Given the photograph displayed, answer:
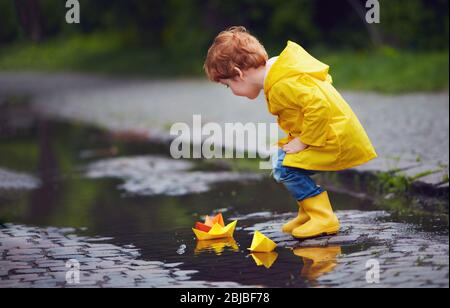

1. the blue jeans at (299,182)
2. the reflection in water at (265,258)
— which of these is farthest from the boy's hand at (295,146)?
the reflection in water at (265,258)

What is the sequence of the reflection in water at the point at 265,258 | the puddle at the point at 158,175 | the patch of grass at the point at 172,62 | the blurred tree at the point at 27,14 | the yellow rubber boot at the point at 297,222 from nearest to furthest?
the reflection in water at the point at 265,258 < the yellow rubber boot at the point at 297,222 < the puddle at the point at 158,175 < the blurred tree at the point at 27,14 < the patch of grass at the point at 172,62

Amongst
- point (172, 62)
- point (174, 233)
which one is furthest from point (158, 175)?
point (172, 62)

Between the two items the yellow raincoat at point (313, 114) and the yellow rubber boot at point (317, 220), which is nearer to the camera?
the yellow raincoat at point (313, 114)

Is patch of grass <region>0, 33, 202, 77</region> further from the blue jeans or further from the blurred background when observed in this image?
the blue jeans

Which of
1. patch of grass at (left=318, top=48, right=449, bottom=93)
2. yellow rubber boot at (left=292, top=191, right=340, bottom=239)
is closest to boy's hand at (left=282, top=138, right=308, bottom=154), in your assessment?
yellow rubber boot at (left=292, top=191, right=340, bottom=239)

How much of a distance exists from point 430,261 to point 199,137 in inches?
264

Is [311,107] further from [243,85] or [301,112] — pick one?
[243,85]

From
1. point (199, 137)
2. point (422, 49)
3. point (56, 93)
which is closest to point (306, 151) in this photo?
point (199, 137)

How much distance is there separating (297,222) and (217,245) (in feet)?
1.72

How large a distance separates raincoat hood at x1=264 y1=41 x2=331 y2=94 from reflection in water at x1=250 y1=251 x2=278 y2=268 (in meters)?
0.95

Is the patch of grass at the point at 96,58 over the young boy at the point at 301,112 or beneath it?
over

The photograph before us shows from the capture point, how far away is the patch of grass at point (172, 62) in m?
14.5

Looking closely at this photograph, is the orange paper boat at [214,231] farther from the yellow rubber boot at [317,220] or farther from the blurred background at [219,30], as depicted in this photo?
the blurred background at [219,30]

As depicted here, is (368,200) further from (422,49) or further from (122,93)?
(122,93)
